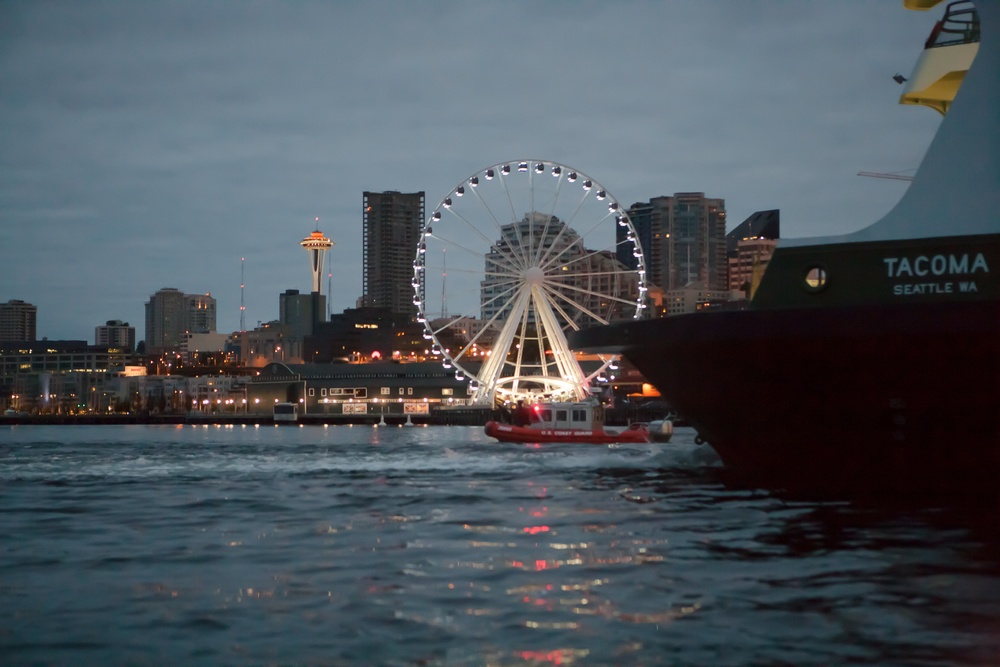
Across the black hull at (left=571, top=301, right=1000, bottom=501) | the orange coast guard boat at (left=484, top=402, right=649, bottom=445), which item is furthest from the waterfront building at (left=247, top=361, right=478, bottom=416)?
the black hull at (left=571, top=301, right=1000, bottom=501)

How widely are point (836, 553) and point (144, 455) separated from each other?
3604 centimetres

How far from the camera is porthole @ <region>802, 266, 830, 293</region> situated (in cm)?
1961

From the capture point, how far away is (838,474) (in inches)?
804

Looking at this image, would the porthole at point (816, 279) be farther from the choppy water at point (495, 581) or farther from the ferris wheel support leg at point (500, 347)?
the ferris wheel support leg at point (500, 347)

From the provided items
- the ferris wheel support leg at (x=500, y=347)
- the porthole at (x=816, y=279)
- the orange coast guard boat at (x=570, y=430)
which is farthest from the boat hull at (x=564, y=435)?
the porthole at (x=816, y=279)

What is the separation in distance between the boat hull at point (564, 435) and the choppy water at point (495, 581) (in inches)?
1206

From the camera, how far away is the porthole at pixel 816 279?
19.6 metres

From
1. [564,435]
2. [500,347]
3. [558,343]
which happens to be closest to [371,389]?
[500,347]

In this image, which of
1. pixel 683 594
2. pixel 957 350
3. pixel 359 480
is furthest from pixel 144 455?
pixel 683 594

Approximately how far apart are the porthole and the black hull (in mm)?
591

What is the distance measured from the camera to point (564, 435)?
176ft

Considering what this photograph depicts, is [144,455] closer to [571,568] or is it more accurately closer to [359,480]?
[359,480]

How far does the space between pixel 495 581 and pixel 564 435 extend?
138 feet

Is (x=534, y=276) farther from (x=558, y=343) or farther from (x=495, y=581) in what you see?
(x=495, y=581)
